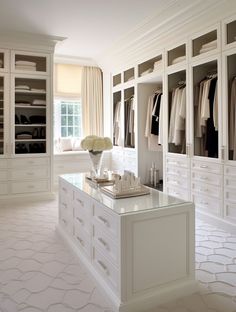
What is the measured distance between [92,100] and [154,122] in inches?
79.3

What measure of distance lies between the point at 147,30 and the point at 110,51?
1.24 m

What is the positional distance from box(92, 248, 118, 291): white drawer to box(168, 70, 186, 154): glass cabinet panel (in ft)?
7.26

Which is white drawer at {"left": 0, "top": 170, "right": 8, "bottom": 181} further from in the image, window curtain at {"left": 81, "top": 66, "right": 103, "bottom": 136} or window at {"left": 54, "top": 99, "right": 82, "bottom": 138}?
window curtain at {"left": 81, "top": 66, "right": 103, "bottom": 136}

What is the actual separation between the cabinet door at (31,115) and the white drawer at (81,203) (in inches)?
97.3

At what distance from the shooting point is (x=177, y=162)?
394 centimetres

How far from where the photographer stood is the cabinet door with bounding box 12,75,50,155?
4.71 meters

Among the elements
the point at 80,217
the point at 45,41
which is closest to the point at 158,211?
the point at 80,217

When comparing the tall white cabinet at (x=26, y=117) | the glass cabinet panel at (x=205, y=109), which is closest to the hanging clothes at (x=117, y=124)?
the tall white cabinet at (x=26, y=117)

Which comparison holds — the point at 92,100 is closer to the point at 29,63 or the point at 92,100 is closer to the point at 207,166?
the point at 29,63

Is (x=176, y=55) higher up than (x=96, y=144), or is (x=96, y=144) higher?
(x=176, y=55)

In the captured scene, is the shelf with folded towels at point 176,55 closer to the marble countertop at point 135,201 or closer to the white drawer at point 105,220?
the marble countertop at point 135,201

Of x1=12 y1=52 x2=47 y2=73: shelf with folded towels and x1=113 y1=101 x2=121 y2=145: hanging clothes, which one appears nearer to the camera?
x1=12 y1=52 x2=47 y2=73: shelf with folded towels

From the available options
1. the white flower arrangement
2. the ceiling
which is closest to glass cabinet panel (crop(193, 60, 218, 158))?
the ceiling

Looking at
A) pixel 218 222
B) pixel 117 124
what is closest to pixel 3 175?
pixel 117 124
